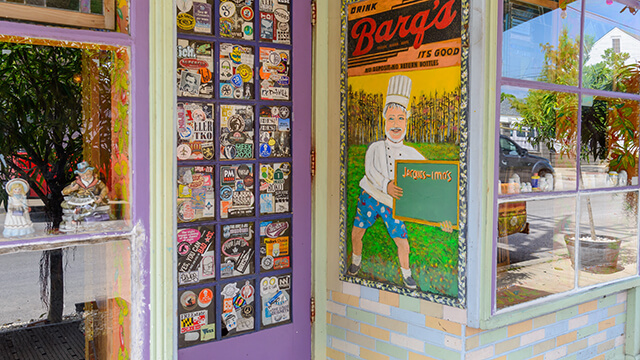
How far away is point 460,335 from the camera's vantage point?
2650 mm

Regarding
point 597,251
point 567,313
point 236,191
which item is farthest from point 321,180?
point 597,251

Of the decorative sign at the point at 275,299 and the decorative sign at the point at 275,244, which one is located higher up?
the decorative sign at the point at 275,244

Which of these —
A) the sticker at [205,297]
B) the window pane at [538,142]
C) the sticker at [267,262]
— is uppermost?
the window pane at [538,142]

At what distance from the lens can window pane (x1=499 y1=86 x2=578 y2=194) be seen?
2771 millimetres

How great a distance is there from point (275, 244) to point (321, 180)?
0.47 meters

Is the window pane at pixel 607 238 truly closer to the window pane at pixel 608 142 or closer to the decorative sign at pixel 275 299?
the window pane at pixel 608 142

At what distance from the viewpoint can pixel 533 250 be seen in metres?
3.03

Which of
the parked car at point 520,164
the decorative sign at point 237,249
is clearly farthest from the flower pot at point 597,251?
the decorative sign at point 237,249

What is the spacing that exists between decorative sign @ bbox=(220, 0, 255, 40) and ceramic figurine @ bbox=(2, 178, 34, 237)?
48.4 inches

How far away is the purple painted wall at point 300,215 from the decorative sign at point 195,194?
20.4 inches

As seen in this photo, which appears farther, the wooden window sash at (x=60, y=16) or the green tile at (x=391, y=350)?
the green tile at (x=391, y=350)

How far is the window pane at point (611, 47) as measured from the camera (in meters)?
3.32

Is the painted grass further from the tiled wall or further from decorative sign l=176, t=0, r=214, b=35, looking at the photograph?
decorative sign l=176, t=0, r=214, b=35

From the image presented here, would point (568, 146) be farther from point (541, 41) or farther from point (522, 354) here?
point (522, 354)
